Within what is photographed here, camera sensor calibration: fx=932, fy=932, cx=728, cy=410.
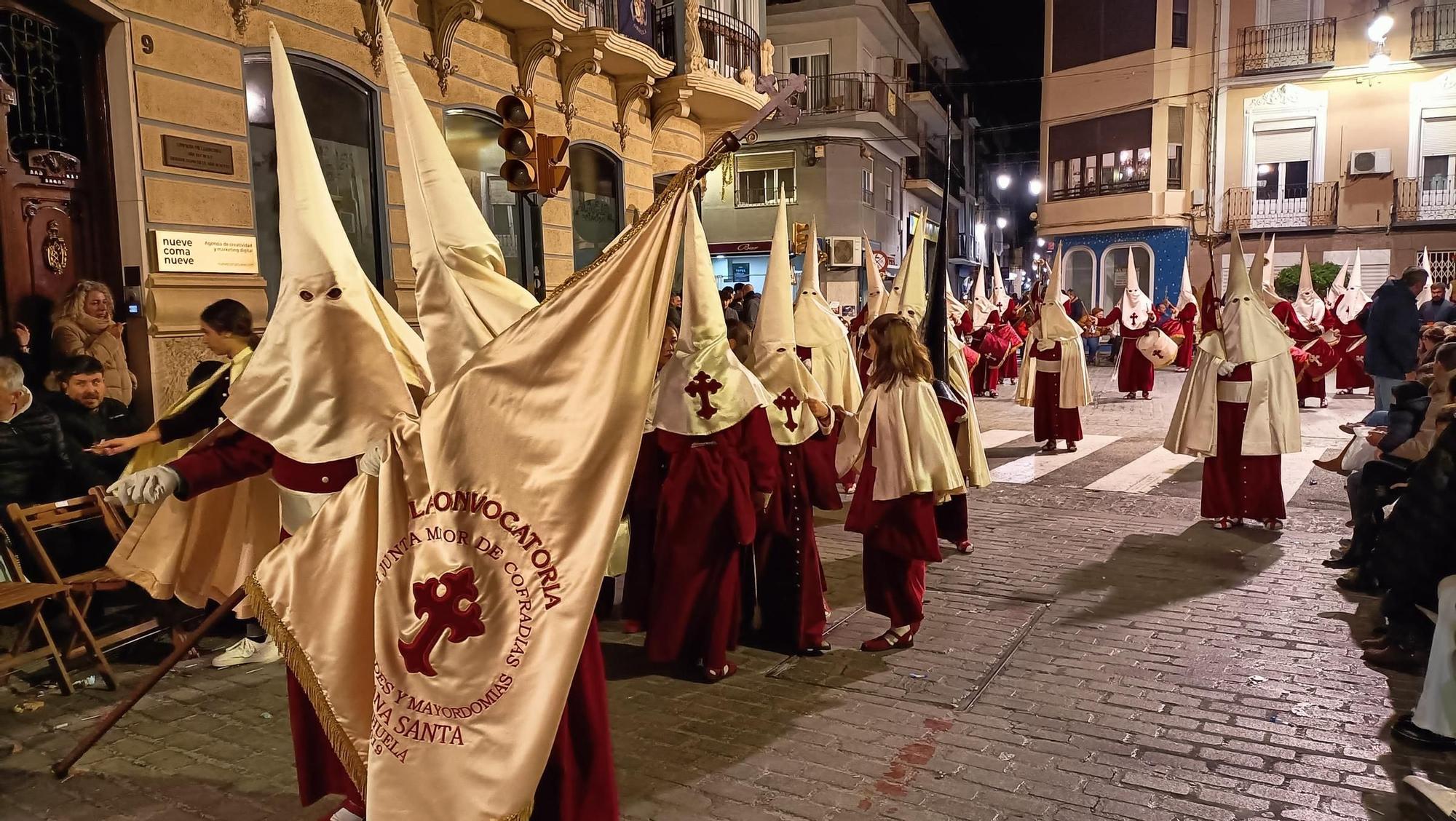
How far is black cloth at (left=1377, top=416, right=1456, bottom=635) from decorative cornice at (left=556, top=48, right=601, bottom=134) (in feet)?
36.5

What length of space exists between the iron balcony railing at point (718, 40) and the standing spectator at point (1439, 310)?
1116 cm

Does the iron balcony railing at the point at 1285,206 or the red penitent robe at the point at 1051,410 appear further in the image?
the iron balcony railing at the point at 1285,206

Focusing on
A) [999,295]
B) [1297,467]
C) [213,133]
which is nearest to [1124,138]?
[999,295]

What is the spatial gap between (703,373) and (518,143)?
3.41 metres

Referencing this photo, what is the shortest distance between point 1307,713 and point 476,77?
10.9m

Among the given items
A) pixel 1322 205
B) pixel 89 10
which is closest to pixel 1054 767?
pixel 89 10

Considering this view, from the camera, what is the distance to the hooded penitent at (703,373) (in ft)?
16.9

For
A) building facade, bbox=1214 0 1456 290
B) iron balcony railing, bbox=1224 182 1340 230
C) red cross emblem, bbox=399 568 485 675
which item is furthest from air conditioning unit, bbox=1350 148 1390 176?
red cross emblem, bbox=399 568 485 675

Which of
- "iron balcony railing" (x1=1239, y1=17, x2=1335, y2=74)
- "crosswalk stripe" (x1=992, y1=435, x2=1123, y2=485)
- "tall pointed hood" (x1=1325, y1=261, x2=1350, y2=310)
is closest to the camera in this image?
"crosswalk stripe" (x1=992, y1=435, x2=1123, y2=485)

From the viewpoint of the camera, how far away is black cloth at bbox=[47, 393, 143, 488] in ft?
19.3

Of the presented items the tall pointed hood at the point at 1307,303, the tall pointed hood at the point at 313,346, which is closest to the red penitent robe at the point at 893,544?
the tall pointed hood at the point at 313,346

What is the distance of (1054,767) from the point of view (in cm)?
414

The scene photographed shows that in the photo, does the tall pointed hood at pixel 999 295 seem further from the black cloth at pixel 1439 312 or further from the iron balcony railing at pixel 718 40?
the black cloth at pixel 1439 312

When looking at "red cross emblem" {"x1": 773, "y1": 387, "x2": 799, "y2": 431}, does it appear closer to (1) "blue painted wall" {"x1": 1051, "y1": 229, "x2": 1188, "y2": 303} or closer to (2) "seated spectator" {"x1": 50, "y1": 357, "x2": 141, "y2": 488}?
(2) "seated spectator" {"x1": 50, "y1": 357, "x2": 141, "y2": 488}
